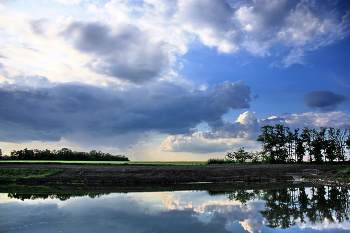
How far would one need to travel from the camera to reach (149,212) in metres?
17.0

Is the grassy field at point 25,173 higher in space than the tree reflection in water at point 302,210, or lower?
lower

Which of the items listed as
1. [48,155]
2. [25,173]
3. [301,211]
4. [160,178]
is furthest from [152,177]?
[48,155]

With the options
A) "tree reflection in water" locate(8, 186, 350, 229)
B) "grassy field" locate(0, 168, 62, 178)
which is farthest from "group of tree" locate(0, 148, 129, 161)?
"tree reflection in water" locate(8, 186, 350, 229)

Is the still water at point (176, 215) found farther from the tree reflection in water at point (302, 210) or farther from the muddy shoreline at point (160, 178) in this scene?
the muddy shoreline at point (160, 178)

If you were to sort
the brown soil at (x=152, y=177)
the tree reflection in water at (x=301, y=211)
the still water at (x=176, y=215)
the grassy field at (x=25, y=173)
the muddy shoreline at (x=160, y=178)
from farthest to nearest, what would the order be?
the grassy field at (x=25, y=173) < the brown soil at (x=152, y=177) < the muddy shoreline at (x=160, y=178) < the tree reflection in water at (x=301, y=211) < the still water at (x=176, y=215)

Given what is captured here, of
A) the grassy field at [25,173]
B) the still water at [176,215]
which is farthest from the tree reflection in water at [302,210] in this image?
the grassy field at [25,173]

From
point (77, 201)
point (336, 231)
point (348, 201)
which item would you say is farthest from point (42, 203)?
point (348, 201)

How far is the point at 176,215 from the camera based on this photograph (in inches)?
630

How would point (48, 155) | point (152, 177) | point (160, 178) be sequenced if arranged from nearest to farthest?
1. point (160, 178)
2. point (152, 177)
3. point (48, 155)

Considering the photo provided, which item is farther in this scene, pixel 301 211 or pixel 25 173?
pixel 25 173

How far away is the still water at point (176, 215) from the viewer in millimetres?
13195

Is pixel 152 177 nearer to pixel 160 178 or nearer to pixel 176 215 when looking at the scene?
pixel 160 178

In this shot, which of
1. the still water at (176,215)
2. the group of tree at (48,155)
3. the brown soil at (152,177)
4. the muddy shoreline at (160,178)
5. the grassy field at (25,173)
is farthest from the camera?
the group of tree at (48,155)

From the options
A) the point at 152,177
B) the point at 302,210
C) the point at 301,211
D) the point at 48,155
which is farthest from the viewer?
the point at 48,155
